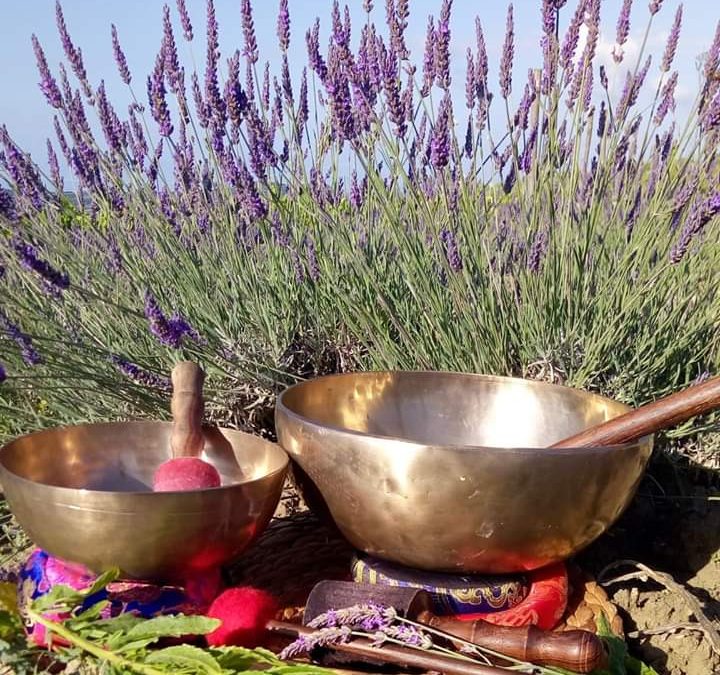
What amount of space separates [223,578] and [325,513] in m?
0.16

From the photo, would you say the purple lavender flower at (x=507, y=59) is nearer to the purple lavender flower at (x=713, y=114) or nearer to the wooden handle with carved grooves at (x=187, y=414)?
the purple lavender flower at (x=713, y=114)

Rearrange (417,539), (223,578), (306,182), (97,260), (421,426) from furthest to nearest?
(97,260) < (306,182) < (421,426) < (223,578) < (417,539)

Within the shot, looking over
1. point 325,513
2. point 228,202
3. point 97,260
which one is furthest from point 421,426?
point 97,260

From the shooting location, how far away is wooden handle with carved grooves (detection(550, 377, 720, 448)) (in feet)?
3.13

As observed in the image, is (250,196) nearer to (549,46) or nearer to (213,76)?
(213,76)

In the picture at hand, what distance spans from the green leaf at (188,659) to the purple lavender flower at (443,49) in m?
1.11

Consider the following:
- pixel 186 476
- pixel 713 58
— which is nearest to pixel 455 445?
pixel 186 476

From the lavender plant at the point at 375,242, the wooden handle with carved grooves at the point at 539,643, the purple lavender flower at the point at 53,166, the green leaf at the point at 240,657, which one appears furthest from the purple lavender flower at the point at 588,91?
the purple lavender flower at the point at 53,166

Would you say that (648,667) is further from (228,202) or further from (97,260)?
(97,260)

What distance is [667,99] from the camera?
180 centimetres

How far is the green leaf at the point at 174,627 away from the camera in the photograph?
78 cm

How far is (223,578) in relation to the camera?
110 cm

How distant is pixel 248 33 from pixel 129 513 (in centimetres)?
122

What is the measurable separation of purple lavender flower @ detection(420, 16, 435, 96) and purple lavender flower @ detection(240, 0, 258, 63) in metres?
0.37
